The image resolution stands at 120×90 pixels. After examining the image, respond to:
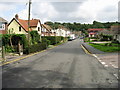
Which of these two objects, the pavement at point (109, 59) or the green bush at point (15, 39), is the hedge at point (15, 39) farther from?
the pavement at point (109, 59)

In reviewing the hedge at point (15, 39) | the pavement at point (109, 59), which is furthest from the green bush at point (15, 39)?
the pavement at point (109, 59)

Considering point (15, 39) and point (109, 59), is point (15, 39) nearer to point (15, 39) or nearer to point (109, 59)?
point (15, 39)

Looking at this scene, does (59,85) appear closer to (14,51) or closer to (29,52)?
(29,52)

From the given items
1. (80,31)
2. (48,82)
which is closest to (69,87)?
(48,82)

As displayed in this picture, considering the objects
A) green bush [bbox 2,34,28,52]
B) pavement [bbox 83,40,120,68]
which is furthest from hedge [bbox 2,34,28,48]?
pavement [bbox 83,40,120,68]

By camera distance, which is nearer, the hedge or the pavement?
the pavement

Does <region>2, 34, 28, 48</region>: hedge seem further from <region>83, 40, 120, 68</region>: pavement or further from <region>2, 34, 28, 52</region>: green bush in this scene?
<region>83, 40, 120, 68</region>: pavement

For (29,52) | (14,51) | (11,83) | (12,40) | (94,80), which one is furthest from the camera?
(12,40)

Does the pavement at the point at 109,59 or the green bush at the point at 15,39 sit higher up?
the green bush at the point at 15,39

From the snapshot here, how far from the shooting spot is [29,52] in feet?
68.1

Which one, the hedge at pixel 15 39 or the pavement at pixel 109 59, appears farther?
the hedge at pixel 15 39

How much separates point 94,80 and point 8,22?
131ft

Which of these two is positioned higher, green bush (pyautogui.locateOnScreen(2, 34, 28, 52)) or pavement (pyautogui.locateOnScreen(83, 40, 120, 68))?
green bush (pyautogui.locateOnScreen(2, 34, 28, 52))

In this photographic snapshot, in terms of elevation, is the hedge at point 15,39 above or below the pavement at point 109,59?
above
